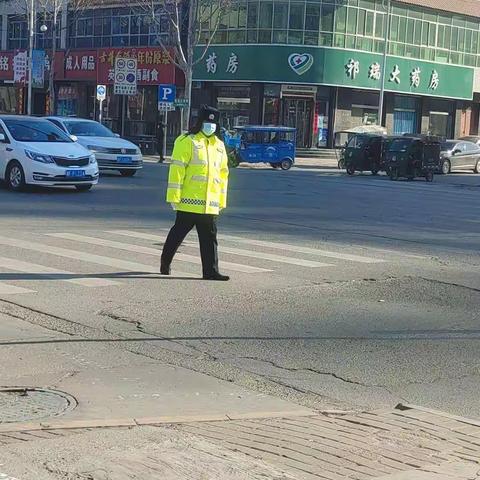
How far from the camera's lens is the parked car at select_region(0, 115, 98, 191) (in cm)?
1947

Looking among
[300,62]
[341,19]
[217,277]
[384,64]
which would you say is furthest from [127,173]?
[341,19]

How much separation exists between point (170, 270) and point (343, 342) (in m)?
3.43

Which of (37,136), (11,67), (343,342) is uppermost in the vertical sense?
(11,67)

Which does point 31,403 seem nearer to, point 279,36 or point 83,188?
point 83,188

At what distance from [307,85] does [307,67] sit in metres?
1.15

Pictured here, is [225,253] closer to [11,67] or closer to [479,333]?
[479,333]

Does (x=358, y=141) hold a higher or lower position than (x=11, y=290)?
higher

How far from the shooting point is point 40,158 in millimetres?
19453

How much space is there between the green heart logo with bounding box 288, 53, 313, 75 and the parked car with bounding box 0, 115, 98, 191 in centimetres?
2792

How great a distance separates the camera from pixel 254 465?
A: 4625mm

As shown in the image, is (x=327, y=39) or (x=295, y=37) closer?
(x=295, y=37)

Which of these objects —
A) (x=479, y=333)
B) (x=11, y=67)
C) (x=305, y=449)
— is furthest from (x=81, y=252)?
(x=11, y=67)

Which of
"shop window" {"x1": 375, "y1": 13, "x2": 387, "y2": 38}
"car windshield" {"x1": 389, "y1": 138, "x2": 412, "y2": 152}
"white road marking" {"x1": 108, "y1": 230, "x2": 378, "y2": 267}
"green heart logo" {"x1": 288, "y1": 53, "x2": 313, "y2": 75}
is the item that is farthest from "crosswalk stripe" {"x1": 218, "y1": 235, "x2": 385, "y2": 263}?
"shop window" {"x1": 375, "y1": 13, "x2": 387, "y2": 38}

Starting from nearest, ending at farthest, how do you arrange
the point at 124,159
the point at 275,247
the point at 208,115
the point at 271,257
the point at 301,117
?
the point at 208,115 < the point at 271,257 < the point at 275,247 < the point at 124,159 < the point at 301,117
